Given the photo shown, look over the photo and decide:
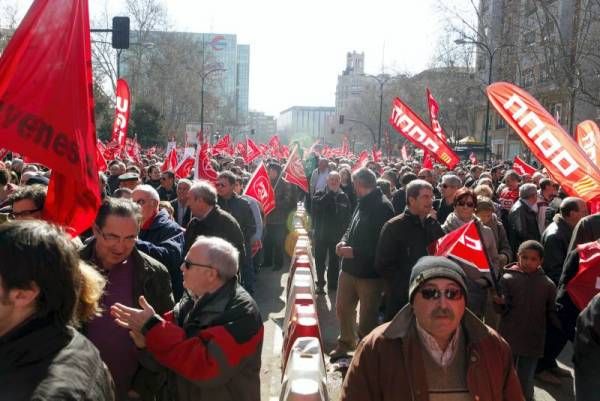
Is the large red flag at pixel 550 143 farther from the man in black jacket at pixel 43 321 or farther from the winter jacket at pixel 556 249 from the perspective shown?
the man in black jacket at pixel 43 321

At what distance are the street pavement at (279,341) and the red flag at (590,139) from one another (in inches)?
84.4

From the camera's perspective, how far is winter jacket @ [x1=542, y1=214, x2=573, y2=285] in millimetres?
6000

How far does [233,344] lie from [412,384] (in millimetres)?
834

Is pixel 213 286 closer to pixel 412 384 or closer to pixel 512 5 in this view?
pixel 412 384

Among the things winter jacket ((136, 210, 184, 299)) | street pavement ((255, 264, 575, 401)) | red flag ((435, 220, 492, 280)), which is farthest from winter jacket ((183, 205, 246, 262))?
red flag ((435, 220, 492, 280))

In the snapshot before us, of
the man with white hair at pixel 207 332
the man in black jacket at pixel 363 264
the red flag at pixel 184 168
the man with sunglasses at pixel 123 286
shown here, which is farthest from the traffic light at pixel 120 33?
the man with white hair at pixel 207 332

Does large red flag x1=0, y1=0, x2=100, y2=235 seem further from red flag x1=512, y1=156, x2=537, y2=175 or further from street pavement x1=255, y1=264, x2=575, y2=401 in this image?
red flag x1=512, y1=156, x2=537, y2=175

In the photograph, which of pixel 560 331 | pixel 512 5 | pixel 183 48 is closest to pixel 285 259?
pixel 560 331

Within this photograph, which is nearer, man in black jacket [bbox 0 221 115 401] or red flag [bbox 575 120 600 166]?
man in black jacket [bbox 0 221 115 401]

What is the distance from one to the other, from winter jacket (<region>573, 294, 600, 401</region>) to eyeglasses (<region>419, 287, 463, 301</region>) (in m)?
0.97

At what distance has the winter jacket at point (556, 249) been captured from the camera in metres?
6.00

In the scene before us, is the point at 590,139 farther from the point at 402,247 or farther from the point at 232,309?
the point at 232,309

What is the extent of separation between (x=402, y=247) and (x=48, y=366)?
3.85m

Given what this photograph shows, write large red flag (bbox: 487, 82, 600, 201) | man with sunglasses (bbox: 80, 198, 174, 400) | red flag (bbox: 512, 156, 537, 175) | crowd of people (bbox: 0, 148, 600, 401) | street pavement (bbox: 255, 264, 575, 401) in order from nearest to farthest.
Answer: crowd of people (bbox: 0, 148, 600, 401), man with sunglasses (bbox: 80, 198, 174, 400), large red flag (bbox: 487, 82, 600, 201), street pavement (bbox: 255, 264, 575, 401), red flag (bbox: 512, 156, 537, 175)
